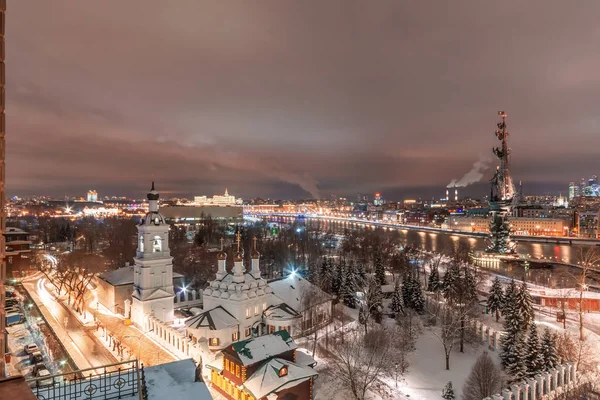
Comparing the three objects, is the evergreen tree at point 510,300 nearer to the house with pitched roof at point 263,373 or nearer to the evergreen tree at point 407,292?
the evergreen tree at point 407,292

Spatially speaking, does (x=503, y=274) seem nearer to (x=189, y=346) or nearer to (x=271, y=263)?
(x=271, y=263)

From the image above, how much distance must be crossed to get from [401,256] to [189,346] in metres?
28.1

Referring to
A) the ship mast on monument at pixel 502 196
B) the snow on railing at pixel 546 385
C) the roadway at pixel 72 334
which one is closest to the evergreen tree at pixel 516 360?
the snow on railing at pixel 546 385

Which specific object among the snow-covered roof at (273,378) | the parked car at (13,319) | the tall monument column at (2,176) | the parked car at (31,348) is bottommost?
the parked car at (31,348)

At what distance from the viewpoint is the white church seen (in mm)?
17328

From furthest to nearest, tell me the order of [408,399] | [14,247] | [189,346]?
1. [14,247]
2. [189,346]
3. [408,399]

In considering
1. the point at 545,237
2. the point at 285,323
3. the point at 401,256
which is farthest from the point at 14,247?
the point at 545,237

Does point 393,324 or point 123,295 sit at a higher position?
point 123,295

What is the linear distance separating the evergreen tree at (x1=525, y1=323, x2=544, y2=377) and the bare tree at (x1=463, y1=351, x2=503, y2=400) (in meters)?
1.36

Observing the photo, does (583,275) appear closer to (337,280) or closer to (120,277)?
(337,280)

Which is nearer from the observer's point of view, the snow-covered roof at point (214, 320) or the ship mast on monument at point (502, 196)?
the snow-covered roof at point (214, 320)

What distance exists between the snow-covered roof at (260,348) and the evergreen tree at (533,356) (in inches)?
404

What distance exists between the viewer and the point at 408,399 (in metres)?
14.3

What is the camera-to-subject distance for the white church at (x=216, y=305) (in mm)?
17328
